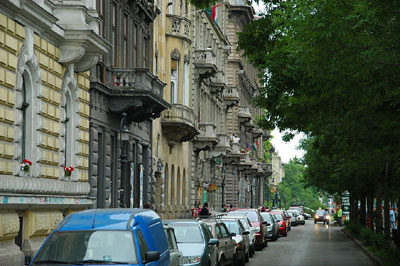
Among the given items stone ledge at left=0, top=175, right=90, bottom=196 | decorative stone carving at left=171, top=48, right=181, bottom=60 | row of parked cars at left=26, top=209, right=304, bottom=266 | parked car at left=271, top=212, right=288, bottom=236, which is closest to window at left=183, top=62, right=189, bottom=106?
decorative stone carving at left=171, top=48, right=181, bottom=60

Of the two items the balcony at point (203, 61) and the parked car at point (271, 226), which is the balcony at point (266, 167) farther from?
the parked car at point (271, 226)

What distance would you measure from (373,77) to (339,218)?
3178 inches

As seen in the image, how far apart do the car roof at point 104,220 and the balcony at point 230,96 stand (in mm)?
61377

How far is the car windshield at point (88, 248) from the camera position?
1230 centimetres

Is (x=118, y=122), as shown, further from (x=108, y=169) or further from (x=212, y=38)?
(x=212, y=38)

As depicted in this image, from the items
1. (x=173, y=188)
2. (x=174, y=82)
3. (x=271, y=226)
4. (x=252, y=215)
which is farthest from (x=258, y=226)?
(x=174, y=82)

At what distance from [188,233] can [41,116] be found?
17.9 feet

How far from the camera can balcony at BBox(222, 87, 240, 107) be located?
246 ft

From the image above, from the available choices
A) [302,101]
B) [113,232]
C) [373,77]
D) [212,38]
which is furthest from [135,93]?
[212,38]

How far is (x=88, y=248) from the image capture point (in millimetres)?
12492

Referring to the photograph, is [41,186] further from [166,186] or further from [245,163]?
[245,163]

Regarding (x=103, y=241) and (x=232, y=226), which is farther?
(x=232, y=226)

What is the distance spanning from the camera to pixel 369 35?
49.8ft

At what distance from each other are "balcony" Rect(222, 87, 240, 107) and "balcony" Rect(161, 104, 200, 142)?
2674 centimetres
